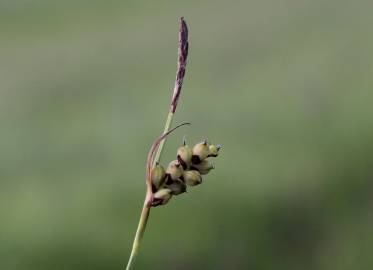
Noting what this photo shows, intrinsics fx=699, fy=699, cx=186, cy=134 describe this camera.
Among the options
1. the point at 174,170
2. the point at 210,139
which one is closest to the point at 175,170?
the point at 174,170

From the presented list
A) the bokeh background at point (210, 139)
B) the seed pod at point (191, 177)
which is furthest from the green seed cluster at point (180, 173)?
the bokeh background at point (210, 139)

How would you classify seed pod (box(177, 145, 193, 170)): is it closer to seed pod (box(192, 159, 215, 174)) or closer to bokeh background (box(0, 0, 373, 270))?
seed pod (box(192, 159, 215, 174))

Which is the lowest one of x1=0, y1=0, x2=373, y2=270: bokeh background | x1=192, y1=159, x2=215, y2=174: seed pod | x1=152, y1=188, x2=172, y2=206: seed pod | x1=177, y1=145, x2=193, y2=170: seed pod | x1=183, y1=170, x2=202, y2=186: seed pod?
x1=0, y1=0, x2=373, y2=270: bokeh background

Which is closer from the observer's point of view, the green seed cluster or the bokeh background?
the green seed cluster

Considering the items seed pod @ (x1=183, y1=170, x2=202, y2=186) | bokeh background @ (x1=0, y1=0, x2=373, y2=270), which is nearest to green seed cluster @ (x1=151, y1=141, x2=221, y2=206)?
seed pod @ (x1=183, y1=170, x2=202, y2=186)

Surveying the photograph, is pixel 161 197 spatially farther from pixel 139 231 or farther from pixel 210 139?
pixel 210 139

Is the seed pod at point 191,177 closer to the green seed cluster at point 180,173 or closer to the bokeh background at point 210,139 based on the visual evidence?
the green seed cluster at point 180,173

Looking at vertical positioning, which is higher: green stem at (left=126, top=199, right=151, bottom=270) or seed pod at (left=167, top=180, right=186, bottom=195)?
seed pod at (left=167, top=180, right=186, bottom=195)
